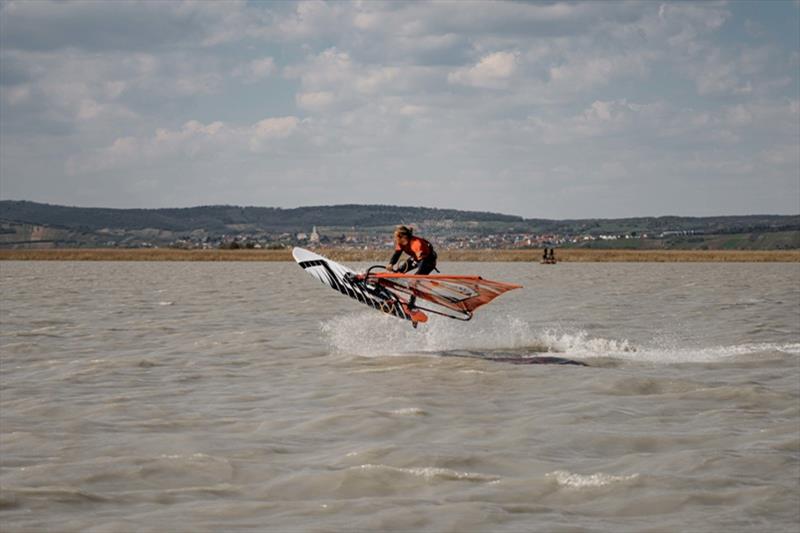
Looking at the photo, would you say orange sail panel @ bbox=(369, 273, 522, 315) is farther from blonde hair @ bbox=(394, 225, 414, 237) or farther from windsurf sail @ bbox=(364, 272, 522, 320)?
blonde hair @ bbox=(394, 225, 414, 237)

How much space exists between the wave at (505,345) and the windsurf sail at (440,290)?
1.00 meters

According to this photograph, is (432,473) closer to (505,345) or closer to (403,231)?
(403,231)

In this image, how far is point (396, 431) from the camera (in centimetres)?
1185

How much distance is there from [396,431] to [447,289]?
9197 millimetres

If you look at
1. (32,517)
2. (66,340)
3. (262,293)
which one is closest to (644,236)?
(262,293)

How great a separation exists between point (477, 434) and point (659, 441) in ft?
6.94

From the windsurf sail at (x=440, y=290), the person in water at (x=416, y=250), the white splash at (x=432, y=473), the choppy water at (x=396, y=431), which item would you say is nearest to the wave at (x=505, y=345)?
the choppy water at (x=396, y=431)

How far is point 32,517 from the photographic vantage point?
8.39 meters

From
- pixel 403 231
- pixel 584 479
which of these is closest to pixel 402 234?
pixel 403 231

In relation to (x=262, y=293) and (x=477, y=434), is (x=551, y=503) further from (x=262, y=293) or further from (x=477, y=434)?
(x=262, y=293)

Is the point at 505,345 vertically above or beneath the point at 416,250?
beneath

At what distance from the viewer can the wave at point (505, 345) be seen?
1975 cm

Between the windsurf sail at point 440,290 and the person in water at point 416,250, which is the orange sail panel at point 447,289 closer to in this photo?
the windsurf sail at point 440,290

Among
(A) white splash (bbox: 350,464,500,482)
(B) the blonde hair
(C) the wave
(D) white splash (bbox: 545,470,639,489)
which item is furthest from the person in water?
(D) white splash (bbox: 545,470,639,489)
